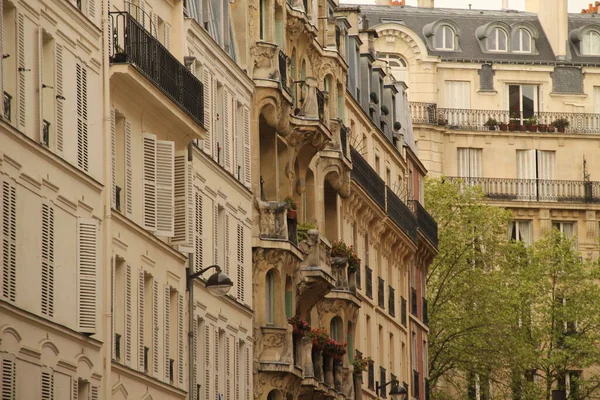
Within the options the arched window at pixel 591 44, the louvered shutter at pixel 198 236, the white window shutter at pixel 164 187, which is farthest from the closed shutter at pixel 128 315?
the arched window at pixel 591 44

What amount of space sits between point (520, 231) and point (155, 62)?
233 ft

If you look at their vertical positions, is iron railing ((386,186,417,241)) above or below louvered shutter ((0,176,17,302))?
above

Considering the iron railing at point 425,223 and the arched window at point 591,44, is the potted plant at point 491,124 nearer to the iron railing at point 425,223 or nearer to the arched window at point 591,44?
the arched window at point 591,44

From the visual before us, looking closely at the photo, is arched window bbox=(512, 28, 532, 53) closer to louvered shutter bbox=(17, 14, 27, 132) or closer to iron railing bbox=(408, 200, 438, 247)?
iron railing bbox=(408, 200, 438, 247)

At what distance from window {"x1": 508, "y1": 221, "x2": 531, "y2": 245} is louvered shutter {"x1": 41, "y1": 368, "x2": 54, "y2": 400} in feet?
254

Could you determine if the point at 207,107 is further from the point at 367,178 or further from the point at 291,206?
the point at 367,178

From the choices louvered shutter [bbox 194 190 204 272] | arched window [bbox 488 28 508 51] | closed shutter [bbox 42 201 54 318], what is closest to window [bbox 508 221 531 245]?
arched window [bbox 488 28 508 51]

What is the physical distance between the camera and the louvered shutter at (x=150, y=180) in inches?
1911

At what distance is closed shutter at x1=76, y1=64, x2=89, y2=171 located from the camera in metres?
43.2

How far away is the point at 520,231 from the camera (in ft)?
387

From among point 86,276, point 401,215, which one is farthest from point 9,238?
point 401,215

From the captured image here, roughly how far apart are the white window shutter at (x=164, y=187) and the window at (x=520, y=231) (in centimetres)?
6896

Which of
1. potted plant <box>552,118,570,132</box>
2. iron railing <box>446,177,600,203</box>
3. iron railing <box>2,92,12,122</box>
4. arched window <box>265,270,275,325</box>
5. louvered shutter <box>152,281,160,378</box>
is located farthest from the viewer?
potted plant <box>552,118,570,132</box>

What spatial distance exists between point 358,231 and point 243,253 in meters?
19.9
